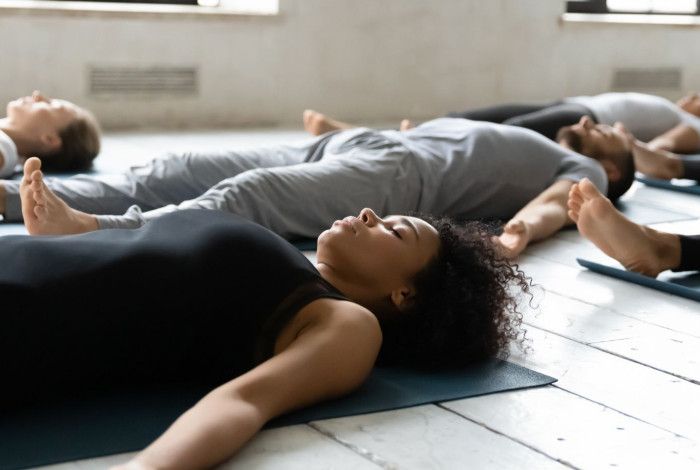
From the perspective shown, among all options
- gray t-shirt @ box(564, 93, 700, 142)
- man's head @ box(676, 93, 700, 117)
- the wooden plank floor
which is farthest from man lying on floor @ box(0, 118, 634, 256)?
man's head @ box(676, 93, 700, 117)

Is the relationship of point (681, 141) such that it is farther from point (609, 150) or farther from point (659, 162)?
point (609, 150)

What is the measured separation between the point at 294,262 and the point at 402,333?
29 centimetres

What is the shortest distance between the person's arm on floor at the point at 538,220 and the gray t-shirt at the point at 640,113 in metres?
1.30

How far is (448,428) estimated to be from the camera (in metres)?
1.66

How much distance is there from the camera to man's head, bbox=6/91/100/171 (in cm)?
357

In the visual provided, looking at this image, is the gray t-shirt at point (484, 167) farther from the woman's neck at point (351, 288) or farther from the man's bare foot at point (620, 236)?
the woman's neck at point (351, 288)

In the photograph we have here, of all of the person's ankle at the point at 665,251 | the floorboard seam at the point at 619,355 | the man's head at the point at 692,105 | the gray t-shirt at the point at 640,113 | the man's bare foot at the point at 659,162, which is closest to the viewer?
the floorboard seam at the point at 619,355

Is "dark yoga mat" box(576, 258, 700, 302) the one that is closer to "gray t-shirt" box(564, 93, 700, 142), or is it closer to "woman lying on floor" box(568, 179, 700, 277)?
"woman lying on floor" box(568, 179, 700, 277)

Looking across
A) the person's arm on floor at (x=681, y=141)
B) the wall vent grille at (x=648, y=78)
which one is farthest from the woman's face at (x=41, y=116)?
the wall vent grille at (x=648, y=78)

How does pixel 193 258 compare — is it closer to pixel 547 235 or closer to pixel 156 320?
pixel 156 320

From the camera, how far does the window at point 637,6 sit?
6586 mm

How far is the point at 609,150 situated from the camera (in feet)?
11.4

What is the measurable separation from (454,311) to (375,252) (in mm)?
173

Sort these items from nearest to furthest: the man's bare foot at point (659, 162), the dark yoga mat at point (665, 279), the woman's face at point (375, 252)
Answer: the woman's face at point (375, 252) < the dark yoga mat at point (665, 279) < the man's bare foot at point (659, 162)
